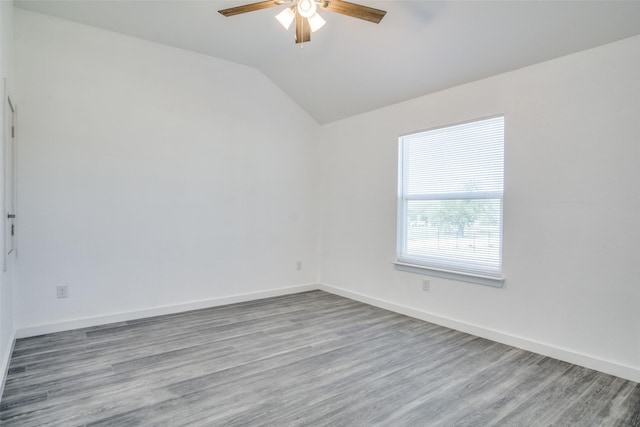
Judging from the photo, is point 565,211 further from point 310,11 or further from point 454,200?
point 310,11

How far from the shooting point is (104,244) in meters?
3.45

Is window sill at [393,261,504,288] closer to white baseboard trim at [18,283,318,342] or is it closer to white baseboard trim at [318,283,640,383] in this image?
white baseboard trim at [318,283,640,383]

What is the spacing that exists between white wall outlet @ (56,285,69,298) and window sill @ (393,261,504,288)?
334cm

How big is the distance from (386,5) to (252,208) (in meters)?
2.71

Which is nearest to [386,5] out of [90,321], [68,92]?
[68,92]

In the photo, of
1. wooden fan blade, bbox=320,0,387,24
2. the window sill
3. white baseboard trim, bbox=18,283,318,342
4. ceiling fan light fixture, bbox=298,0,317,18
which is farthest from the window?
ceiling fan light fixture, bbox=298,0,317,18

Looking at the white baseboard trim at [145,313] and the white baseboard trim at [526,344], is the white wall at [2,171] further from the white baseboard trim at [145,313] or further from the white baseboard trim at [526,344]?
the white baseboard trim at [526,344]

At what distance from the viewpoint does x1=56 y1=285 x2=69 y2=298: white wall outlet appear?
322 centimetres

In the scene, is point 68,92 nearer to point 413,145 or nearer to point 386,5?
point 386,5

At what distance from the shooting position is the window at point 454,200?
10.5ft

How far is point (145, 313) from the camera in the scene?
12.0ft

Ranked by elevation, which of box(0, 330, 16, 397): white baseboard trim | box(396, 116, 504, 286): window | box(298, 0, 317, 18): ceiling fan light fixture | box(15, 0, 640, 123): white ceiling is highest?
box(15, 0, 640, 123): white ceiling

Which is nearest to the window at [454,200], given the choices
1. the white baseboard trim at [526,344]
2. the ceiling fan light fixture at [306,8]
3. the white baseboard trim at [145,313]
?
the white baseboard trim at [526,344]

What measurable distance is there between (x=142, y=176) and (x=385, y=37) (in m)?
2.80
